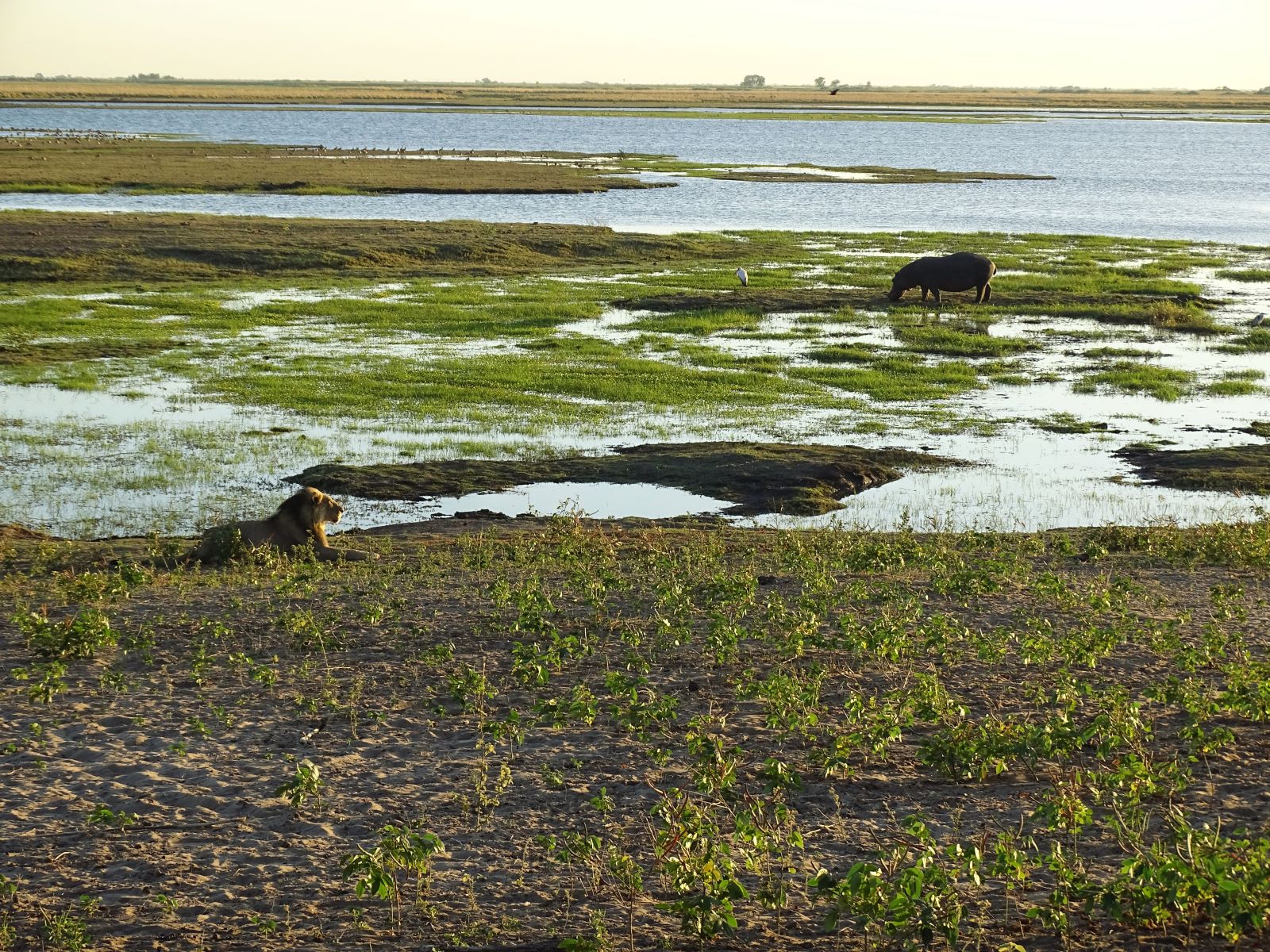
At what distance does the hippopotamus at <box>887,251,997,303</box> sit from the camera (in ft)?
91.7

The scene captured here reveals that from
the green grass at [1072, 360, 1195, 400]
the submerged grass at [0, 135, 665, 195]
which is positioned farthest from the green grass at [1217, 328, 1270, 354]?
the submerged grass at [0, 135, 665, 195]

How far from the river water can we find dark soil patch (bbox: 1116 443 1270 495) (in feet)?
89.0

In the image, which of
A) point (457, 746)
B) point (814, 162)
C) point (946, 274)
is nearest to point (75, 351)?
point (457, 746)

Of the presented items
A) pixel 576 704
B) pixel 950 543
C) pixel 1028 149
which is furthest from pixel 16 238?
pixel 1028 149

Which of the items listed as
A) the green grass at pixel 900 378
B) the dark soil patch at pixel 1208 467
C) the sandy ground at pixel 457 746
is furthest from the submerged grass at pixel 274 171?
the sandy ground at pixel 457 746

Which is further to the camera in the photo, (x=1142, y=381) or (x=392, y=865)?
(x=1142, y=381)

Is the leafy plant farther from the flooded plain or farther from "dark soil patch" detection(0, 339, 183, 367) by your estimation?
"dark soil patch" detection(0, 339, 183, 367)

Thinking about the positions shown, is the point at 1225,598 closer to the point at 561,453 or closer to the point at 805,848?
the point at 805,848

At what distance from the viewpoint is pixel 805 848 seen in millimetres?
6203

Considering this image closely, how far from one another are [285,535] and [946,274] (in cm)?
1941

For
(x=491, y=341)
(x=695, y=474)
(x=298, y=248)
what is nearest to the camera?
(x=695, y=474)

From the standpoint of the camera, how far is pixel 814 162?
82.9 metres

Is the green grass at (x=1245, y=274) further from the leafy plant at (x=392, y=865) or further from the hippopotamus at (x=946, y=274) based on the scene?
the leafy plant at (x=392, y=865)

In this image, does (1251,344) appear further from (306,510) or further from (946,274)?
(306,510)
